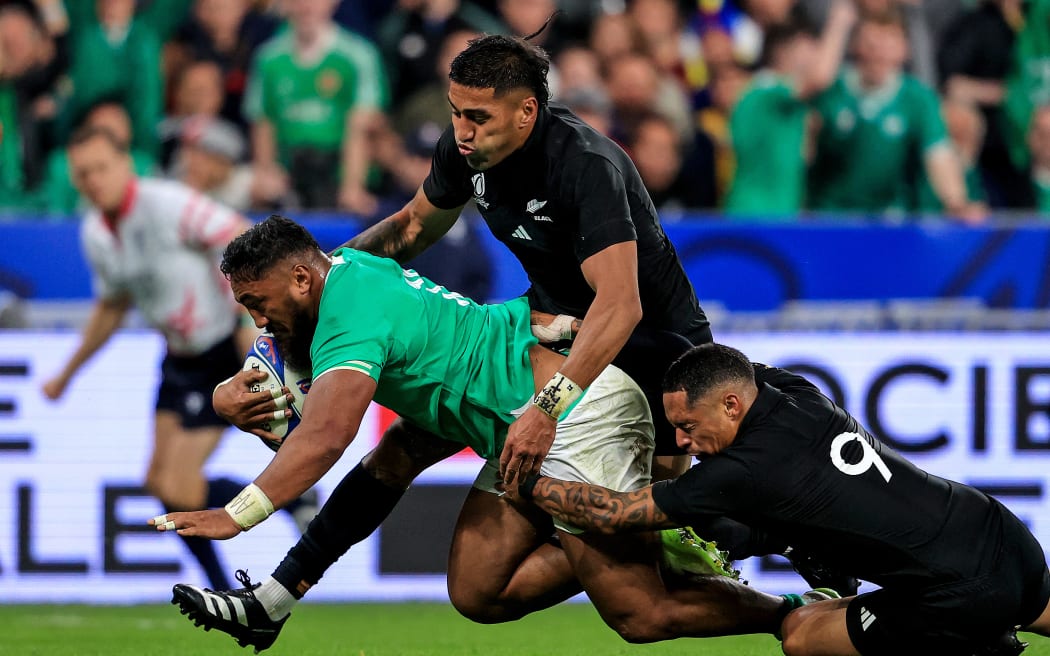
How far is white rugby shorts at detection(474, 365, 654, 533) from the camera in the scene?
20.1 feet

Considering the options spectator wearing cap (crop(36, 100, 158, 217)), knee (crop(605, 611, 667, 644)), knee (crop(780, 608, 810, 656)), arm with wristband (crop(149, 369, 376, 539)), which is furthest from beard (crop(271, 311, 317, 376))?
spectator wearing cap (crop(36, 100, 158, 217))

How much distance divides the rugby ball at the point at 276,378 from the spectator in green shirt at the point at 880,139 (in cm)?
666

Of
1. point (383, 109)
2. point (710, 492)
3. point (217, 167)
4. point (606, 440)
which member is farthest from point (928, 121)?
point (710, 492)

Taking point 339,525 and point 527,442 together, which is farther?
point 339,525

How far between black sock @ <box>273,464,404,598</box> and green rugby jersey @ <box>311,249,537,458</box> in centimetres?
47

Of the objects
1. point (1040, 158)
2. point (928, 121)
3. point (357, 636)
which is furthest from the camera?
point (1040, 158)

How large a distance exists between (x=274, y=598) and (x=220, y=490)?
11.0 feet

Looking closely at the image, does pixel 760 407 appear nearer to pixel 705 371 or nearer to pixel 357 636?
pixel 705 371

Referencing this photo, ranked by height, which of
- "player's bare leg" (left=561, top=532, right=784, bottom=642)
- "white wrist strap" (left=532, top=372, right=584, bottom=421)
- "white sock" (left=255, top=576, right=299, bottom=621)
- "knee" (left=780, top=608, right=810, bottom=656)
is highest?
"white wrist strap" (left=532, top=372, right=584, bottom=421)

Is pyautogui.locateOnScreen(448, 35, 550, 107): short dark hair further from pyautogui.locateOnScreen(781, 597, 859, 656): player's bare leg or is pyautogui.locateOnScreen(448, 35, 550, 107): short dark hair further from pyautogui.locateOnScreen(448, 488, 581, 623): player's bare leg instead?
pyautogui.locateOnScreen(781, 597, 859, 656): player's bare leg

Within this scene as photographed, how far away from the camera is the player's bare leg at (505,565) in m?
6.35

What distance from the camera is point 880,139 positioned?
11.8m

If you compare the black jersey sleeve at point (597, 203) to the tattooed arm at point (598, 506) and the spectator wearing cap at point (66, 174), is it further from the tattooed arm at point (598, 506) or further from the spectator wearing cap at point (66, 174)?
the spectator wearing cap at point (66, 174)

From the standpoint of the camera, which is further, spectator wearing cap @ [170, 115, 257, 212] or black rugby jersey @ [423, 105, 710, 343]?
spectator wearing cap @ [170, 115, 257, 212]
